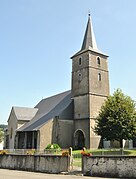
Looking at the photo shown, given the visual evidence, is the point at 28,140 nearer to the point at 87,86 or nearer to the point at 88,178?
the point at 87,86

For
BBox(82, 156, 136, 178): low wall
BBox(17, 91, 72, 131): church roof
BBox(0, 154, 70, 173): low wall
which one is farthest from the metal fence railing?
BBox(17, 91, 72, 131): church roof

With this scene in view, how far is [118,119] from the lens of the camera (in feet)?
83.8

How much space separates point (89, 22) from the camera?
126 ft

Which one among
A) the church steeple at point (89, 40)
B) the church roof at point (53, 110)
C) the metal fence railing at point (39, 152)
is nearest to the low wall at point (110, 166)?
the metal fence railing at point (39, 152)

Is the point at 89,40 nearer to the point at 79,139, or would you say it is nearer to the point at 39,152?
the point at 79,139

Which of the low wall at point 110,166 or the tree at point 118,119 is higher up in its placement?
the tree at point 118,119

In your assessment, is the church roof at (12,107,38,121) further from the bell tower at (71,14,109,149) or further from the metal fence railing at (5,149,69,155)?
the metal fence railing at (5,149,69,155)

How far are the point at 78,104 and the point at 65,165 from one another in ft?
65.0

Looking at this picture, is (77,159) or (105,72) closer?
(77,159)

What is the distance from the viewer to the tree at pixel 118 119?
25.2 m

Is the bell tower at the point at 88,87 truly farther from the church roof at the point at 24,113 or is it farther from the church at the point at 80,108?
the church roof at the point at 24,113

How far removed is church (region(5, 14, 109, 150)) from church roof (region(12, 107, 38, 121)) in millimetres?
3864

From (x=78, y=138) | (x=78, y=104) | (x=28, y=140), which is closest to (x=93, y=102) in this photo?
(x=78, y=104)

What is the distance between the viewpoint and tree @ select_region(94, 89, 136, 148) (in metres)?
25.2
